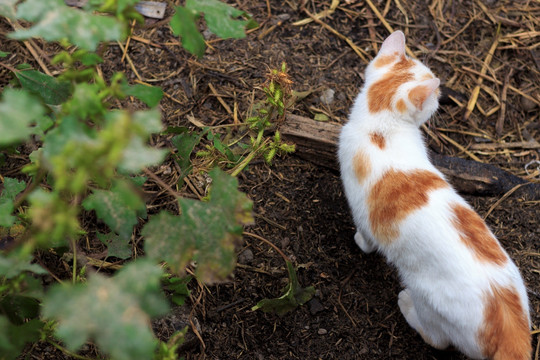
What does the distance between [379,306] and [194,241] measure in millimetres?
1166

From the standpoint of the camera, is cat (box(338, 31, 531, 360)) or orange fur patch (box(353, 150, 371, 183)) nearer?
cat (box(338, 31, 531, 360))

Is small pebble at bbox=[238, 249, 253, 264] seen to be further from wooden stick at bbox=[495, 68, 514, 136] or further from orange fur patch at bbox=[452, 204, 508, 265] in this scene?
wooden stick at bbox=[495, 68, 514, 136]

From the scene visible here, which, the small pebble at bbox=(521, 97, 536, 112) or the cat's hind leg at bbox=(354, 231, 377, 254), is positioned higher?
the small pebble at bbox=(521, 97, 536, 112)

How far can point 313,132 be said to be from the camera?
228cm

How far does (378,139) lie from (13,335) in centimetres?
147

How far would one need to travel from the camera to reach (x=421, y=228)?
1713 mm

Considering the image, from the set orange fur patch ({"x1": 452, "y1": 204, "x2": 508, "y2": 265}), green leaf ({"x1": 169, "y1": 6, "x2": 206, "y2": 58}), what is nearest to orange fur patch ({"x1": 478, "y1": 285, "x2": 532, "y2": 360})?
orange fur patch ({"x1": 452, "y1": 204, "x2": 508, "y2": 265})

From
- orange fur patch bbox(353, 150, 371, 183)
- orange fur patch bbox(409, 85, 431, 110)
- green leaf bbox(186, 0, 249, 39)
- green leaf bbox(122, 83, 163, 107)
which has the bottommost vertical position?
orange fur patch bbox(353, 150, 371, 183)

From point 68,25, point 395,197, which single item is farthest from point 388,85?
point 68,25

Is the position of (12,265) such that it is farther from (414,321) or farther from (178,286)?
(414,321)

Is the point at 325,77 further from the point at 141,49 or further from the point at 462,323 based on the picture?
the point at 462,323

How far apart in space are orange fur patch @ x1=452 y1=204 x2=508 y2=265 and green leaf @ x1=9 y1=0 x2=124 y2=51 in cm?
130

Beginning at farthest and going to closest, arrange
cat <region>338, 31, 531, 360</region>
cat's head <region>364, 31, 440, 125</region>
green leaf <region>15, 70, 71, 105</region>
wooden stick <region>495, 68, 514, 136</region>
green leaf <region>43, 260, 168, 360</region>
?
wooden stick <region>495, 68, 514, 136</region>
cat's head <region>364, 31, 440, 125</region>
cat <region>338, 31, 531, 360</region>
green leaf <region>15, 70, 71, 105</region>
green leaf <region>43, 260, 168, 360</region>

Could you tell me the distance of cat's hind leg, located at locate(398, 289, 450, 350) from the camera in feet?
6.13
